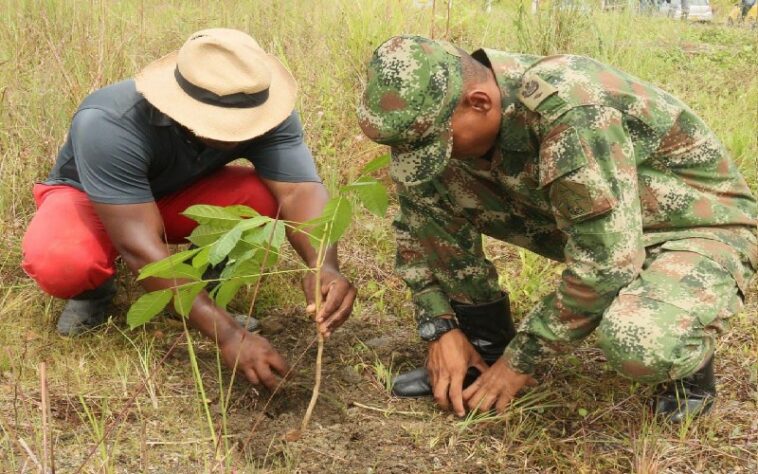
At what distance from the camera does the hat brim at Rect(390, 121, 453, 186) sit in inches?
80.4

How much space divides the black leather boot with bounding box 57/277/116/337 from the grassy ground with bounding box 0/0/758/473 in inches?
2.2

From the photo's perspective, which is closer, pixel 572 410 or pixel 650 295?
pixel 650 295

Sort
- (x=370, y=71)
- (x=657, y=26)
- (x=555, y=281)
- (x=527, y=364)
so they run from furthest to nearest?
1. (x=657, y=26)
2. (x=555, y=281)
3. (x=527, y=364)
4. (x=370, y=71)

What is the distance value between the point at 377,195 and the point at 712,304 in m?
0.93

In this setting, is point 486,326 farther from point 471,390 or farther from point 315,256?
point 315,256

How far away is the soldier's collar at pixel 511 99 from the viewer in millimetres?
2160

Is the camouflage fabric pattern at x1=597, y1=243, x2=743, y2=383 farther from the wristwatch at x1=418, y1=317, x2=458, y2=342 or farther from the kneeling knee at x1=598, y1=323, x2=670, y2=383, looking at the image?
the wristwatch at x1=418, y1=317, x2=458, y2=342

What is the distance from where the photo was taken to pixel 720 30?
7.75 meters

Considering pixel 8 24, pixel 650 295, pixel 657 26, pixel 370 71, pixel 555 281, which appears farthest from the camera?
pixel 657 26

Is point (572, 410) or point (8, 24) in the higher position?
point (8, 24)

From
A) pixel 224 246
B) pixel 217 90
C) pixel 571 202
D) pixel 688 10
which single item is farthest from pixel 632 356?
pixel 688 10

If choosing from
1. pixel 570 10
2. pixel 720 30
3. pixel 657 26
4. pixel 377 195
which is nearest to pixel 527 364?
pixel 377 195

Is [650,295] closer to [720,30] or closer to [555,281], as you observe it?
[555,281]

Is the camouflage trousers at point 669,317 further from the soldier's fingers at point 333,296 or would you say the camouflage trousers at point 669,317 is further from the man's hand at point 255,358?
the man's hand at point 255,358
